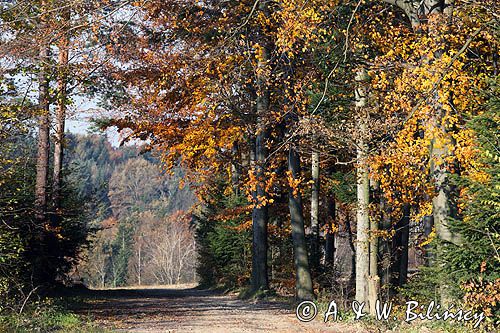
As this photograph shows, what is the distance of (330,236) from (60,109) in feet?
45.0

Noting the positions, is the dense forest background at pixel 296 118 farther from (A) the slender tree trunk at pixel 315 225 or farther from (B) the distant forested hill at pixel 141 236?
(B) the distant forested hill at pixel 141 236

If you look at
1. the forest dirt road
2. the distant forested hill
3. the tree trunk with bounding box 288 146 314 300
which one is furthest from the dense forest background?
the distant forested hill

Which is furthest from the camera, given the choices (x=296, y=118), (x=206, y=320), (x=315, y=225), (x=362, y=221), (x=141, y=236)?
(x=141, y=236)

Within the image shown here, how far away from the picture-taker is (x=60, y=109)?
15.6m

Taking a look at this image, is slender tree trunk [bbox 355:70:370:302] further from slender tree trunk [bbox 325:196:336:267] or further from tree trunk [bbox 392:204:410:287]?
slender tree trunk [bbox 325:196:336:267]

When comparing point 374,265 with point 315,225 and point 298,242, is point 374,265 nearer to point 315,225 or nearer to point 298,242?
point 298,242

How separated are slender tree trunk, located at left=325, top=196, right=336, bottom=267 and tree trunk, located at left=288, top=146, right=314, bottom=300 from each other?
441 centimetres

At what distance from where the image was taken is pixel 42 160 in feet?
60.5

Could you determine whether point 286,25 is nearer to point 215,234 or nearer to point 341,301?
point 341,301

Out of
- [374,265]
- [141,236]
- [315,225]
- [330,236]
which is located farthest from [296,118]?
[141,236]

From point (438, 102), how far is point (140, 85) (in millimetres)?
11384

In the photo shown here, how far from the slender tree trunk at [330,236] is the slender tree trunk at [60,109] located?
1031 cm

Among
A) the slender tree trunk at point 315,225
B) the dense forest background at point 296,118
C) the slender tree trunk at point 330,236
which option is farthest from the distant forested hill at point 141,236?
the dense forest background at point 296,118

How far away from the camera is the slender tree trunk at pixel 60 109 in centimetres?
1250
